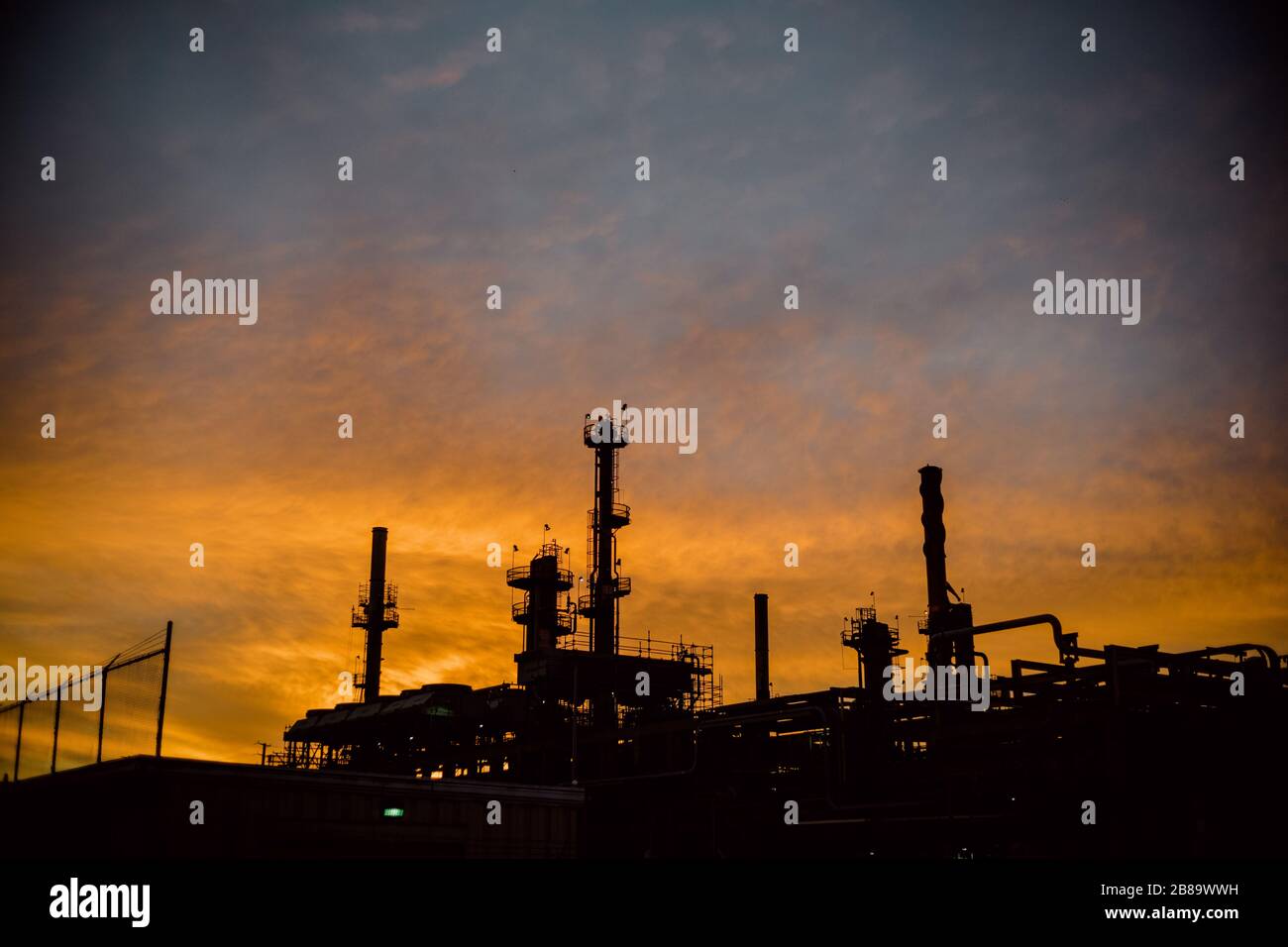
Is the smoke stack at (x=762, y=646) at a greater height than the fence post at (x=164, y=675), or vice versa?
the smoke stack at (x=762, y=646)

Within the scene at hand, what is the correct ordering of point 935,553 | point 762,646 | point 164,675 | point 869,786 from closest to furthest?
point 164,675 → point 869,786 → point 935,553 → point 762,646

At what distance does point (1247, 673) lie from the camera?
76.0 ft

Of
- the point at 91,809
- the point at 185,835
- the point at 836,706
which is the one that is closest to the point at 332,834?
the point at 185,835

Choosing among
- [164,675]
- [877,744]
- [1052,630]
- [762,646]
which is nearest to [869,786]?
Answer: [877,744]

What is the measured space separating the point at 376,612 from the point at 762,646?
22.7 metres

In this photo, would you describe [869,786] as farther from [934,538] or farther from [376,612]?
[376,612]

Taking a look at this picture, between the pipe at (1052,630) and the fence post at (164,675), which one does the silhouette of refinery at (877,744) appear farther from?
the fence post at (164,675)

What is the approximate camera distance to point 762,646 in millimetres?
63344

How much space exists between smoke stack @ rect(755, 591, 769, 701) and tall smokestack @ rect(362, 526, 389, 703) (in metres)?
21.9

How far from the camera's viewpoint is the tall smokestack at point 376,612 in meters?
64.1

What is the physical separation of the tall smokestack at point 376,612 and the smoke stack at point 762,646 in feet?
71.8

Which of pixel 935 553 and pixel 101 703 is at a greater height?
pixel 935 553

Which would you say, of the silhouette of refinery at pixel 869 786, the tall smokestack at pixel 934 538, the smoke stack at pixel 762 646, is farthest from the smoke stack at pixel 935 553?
the smoke stack at pixel 762 646
